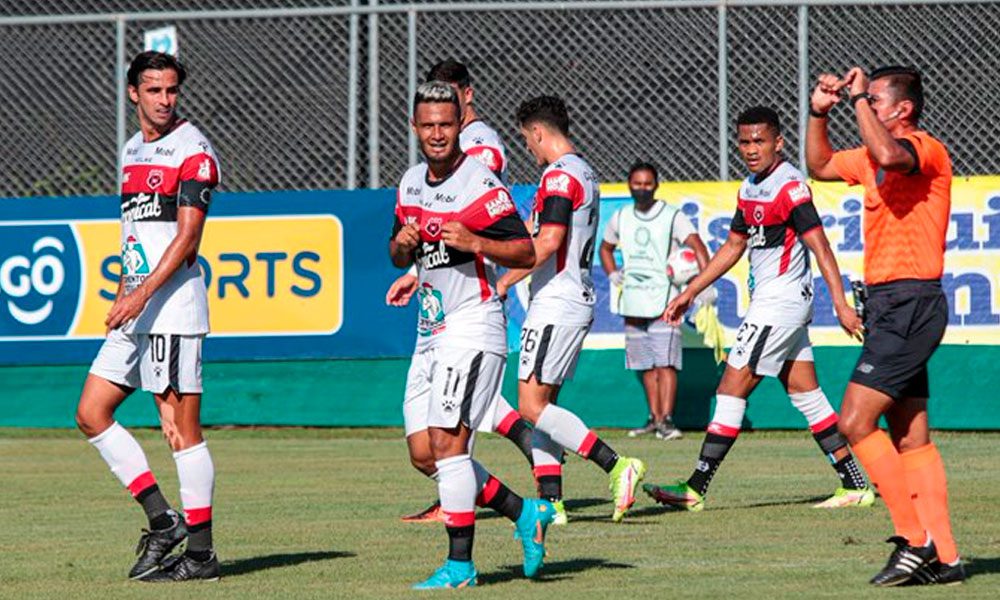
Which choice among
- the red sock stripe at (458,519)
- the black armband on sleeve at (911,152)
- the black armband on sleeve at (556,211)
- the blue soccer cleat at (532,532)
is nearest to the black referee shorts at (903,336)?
the black armband on sleeve at (911,152)

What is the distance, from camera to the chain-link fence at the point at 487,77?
55.1 feet

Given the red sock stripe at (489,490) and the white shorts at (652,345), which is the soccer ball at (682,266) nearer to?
the white shorts at (652,345)

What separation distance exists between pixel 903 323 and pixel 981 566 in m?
1.27

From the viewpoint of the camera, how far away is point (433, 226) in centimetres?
799

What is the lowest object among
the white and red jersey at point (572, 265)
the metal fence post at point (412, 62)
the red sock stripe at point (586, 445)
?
the red sock stripe at point (586, 445)

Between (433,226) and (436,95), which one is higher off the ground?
(436,95)

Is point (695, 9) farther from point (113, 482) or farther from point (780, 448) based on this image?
point (113, 482)

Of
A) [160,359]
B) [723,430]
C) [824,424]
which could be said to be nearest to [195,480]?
[160,359]

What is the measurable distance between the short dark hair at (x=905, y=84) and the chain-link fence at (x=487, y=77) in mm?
8122

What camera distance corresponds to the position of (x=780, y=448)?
1544 centimetres

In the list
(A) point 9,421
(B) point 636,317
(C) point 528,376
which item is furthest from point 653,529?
(A) point 9,421

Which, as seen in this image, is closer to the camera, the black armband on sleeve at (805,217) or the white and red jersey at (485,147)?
the white and red jersey at (485,147)

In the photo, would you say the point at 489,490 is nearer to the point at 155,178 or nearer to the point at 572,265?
the point at 155,178

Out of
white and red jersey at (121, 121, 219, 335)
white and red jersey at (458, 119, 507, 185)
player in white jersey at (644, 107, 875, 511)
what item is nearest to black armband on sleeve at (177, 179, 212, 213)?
white and red jersey at (121, 121, 219, 335)
